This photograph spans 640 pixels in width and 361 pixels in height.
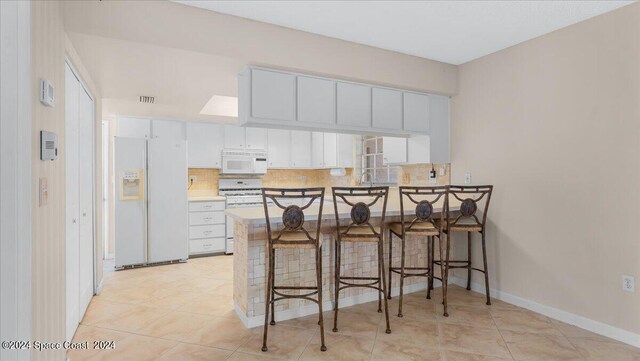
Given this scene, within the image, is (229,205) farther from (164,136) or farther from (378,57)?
(378,57)

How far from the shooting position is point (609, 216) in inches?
104

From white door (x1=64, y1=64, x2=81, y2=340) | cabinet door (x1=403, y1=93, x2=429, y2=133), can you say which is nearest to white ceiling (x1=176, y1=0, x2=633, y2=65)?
cabinet door (x1=403, y1=93, x2=429, y2=133)

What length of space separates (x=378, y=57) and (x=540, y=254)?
2.46 meters

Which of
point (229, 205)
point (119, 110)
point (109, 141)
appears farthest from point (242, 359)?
point (109, 141)

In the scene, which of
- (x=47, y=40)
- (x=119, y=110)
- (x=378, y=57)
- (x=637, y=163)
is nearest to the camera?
(x=47, y=40)

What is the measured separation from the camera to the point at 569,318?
113 inches

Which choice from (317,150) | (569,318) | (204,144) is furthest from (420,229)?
(204,144)

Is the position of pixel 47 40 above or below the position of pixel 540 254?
above

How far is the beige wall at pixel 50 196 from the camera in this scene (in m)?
1.52

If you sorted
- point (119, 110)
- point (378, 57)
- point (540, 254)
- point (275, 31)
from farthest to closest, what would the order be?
point (119, 110) → point (378, 57) → point (540, 254) → point (275, 31)

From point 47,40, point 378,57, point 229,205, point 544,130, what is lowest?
point 229,205

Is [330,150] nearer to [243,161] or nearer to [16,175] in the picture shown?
[243,161]

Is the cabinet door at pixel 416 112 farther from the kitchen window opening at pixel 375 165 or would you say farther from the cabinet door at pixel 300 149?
the cabinet door at pixel 300 149

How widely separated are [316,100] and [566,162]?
230 centimetres
